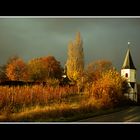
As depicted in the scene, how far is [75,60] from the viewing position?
3.44 m

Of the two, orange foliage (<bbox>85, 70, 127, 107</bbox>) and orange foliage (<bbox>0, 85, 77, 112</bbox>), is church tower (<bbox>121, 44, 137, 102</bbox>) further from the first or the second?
orange foliage (<bbox>0, 85, 77, 112</bbox>)

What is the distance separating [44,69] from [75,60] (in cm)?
34

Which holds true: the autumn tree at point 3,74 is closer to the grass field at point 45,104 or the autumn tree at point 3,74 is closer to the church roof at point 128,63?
the grass field at point 45,104

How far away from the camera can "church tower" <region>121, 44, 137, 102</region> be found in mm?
3385

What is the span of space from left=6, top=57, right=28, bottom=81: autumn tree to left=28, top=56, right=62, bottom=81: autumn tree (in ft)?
0.21

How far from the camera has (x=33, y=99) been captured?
11.2ft

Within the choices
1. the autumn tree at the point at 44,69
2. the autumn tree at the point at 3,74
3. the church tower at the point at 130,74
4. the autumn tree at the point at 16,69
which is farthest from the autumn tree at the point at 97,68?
the autumn tree at the point at 3,74

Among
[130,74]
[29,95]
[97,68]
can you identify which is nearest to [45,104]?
[29,95]

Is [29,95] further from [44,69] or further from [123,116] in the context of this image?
[123,116]

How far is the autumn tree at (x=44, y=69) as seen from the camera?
11.2ft

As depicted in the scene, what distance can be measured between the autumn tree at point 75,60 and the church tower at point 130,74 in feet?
1.47
